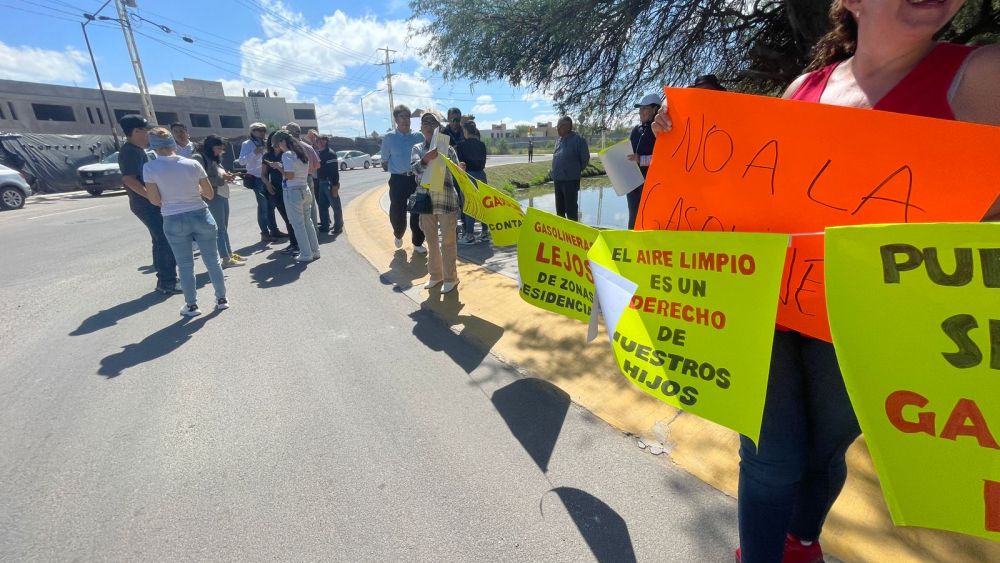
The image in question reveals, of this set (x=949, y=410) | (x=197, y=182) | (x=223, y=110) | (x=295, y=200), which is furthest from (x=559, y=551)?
(x=223, y=110)

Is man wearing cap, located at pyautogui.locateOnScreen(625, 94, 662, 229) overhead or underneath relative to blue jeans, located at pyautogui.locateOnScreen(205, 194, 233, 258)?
overhead

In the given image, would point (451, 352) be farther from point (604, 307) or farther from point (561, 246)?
point (604, 307)

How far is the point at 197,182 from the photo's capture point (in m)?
4.35

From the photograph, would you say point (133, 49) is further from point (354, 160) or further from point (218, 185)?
point (218, 185)

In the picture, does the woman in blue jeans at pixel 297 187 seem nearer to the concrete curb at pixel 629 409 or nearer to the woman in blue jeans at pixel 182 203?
the woman in blue jeans at pixel 182 203

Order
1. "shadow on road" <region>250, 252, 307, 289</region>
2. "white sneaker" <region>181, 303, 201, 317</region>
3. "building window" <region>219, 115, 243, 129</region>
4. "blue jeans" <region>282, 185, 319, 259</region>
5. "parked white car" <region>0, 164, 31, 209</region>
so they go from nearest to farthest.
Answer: "white sneaker" <region>181, 303, 201, 317</region> < "shadow on road" <region>250, 252, 307, 289</region> < "blue jeans" <region>282, 185, 319, 259</region> < "parked white car" <region>0, 164, 31, 209</region> < "building window" <region>219, 115, 243, 129</region>

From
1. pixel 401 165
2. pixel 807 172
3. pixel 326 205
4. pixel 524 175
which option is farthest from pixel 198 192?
pixel 524 175

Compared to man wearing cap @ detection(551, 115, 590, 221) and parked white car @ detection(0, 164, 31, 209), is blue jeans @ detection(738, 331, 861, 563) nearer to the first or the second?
man wearing cap @ detection(551, 115, 590, 221)

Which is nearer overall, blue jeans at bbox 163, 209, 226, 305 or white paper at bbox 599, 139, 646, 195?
white paper at bbox 599, 139, 646, 195

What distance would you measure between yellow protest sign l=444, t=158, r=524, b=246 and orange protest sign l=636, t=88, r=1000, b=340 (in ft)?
5.74

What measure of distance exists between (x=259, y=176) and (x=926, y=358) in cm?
834

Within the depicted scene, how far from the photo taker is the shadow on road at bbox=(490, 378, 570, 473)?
2383 millimetres

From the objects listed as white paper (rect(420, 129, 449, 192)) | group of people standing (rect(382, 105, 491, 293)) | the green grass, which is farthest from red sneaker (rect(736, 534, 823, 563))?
the green grass

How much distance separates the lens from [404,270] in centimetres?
575
